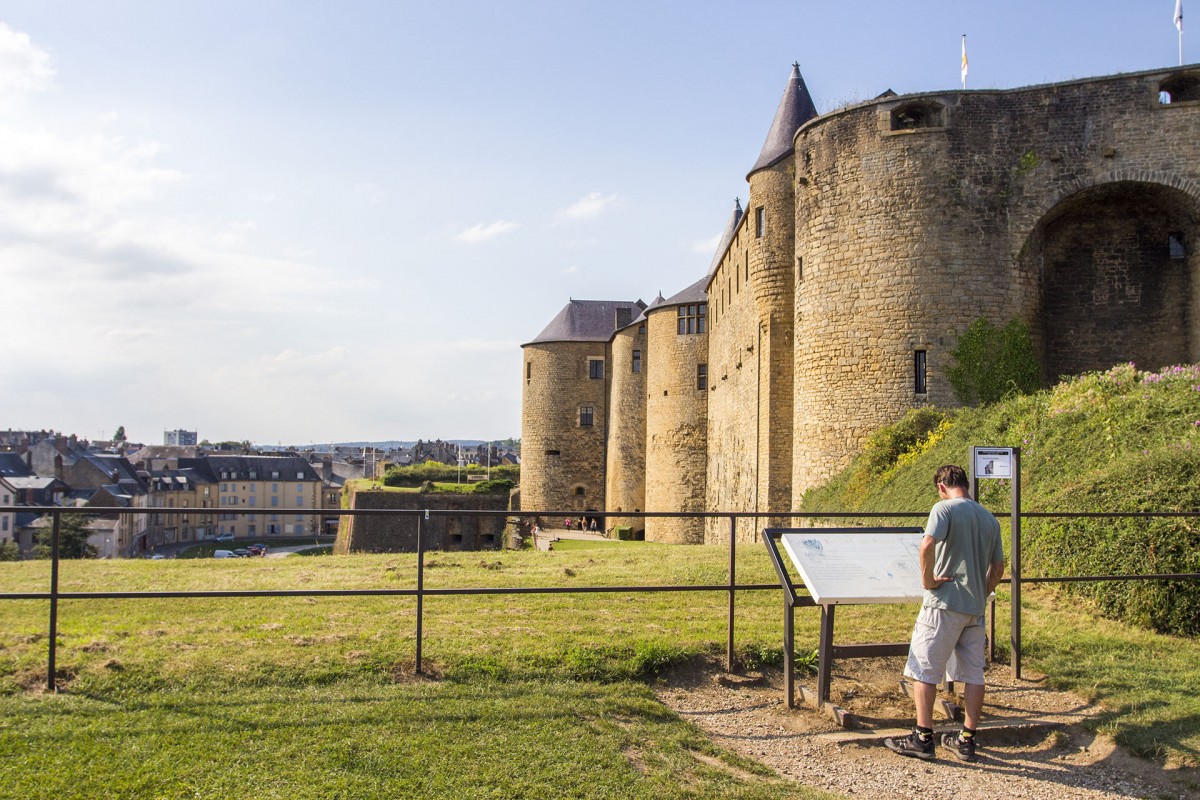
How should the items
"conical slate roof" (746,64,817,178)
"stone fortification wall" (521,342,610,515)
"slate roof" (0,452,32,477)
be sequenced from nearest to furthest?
"conical slate roof" (746,64,817,178)
"stone fortification wall" (521,342,610,515)
"slate roof" (0,452,32,477)

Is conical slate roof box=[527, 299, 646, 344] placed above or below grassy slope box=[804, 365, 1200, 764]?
above

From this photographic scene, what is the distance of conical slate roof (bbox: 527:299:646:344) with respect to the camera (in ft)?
148

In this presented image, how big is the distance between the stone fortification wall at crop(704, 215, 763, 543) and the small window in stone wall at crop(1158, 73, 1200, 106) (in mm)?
9249

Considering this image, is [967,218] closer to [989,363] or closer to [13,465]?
[989,363]

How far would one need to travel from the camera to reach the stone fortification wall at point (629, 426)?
4022cm

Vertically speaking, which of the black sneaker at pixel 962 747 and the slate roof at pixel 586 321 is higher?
the slate roof at pixel 586 321

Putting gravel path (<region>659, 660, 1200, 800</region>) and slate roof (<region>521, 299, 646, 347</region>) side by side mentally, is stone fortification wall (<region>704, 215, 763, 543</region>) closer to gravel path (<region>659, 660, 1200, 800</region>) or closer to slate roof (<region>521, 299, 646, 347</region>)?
slate roof (<region>521, 299, 646, 347</region>)

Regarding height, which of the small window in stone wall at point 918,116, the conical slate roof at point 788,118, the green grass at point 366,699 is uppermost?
the conical slate roof at point 788,118

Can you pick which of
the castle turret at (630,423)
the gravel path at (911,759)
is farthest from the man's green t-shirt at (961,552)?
the castle turret at (630,423)

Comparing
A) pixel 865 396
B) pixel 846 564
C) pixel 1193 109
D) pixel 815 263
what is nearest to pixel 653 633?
pixel 846 564

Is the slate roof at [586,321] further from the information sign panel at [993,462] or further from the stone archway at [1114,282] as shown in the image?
the information sign panel at [993,462]

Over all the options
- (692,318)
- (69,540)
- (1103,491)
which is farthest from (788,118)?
(69,540)

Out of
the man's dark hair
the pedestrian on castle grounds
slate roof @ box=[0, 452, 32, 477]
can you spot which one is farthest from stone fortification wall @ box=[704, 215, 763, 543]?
slate roof @ box=[0, 452, 32, 477]

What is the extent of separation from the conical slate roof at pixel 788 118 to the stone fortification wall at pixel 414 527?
71.0ft
